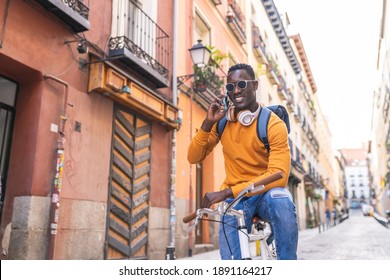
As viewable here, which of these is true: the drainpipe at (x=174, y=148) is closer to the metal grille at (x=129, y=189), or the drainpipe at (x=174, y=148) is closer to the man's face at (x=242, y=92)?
the metal grille at (x=129, y=189)

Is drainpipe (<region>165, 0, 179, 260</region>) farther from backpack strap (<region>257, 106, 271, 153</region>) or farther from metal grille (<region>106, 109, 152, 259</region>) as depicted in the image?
backpack strap (<region>257, 106, 271, 153</region>)

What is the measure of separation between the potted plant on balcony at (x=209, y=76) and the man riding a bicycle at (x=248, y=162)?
7.85m

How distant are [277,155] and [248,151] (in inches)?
8.0

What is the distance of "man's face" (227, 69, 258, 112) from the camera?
214 centimetres

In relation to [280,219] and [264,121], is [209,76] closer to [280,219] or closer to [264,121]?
[264,121]

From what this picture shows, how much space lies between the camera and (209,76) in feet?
34.2

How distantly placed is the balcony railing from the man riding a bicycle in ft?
16.2

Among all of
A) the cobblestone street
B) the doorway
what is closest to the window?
the cobblestone street

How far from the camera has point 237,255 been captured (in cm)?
208

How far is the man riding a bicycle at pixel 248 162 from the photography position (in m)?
1.98

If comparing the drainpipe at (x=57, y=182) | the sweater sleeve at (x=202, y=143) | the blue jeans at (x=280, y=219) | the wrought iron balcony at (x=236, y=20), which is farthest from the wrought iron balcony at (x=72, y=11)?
the wrought iron balcony at (x=236, y=20)

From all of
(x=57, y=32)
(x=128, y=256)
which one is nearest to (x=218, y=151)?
(x=128, y=256)
